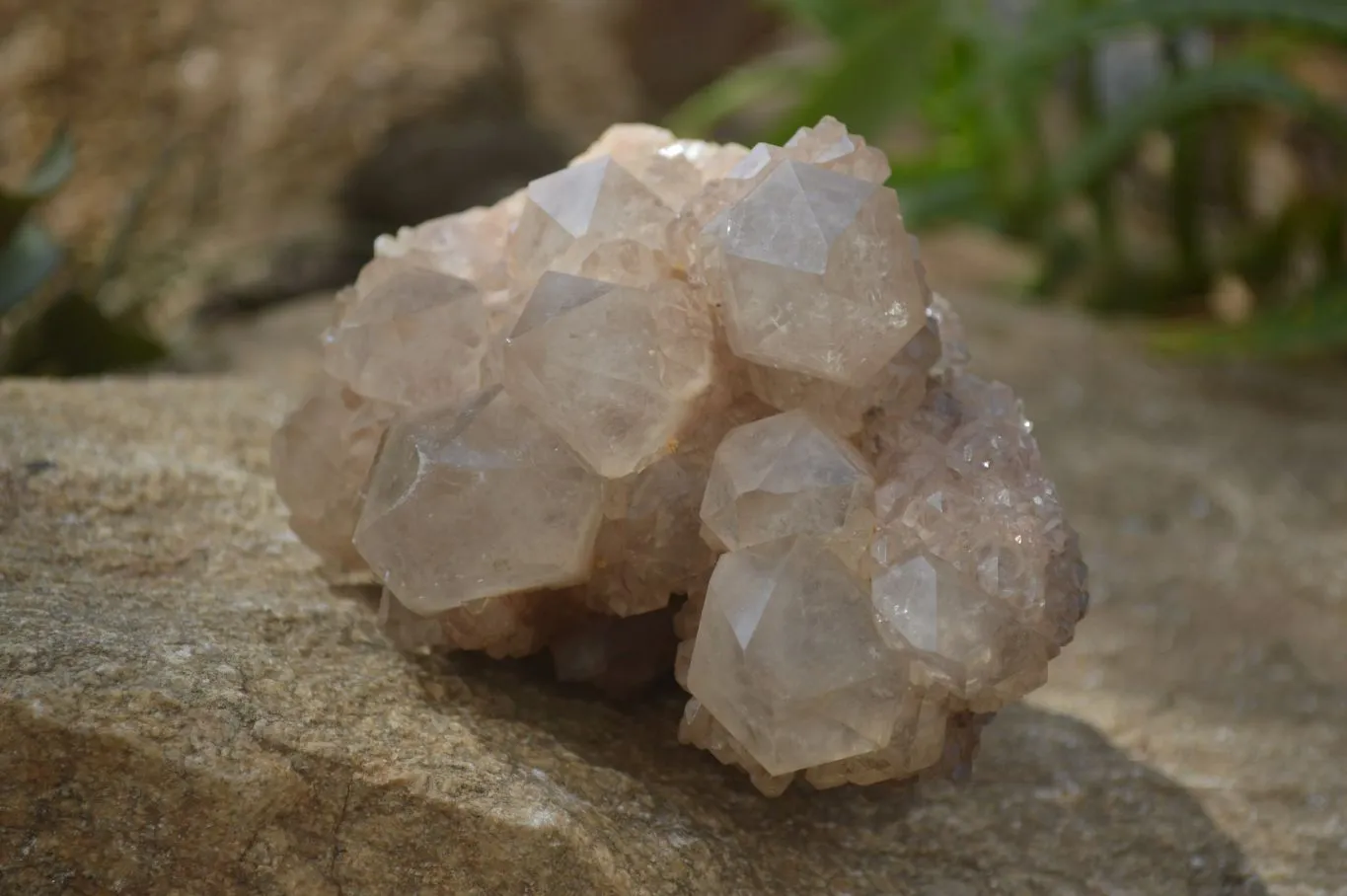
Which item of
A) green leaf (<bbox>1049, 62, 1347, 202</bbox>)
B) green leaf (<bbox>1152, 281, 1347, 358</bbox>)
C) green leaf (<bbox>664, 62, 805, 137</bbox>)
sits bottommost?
green leaf (<bbox>1152, 281, 1347, 358</bbox>)

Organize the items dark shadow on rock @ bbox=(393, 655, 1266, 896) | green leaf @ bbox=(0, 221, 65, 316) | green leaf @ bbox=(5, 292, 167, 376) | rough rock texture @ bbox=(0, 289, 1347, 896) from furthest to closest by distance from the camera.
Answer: green leaf @ bbox=(5, 292, 167, 376) → green leaf @ bbox=(0, 221, 65, 316) → dark shadow on rock @ bbox=(393, 655, 1266, 896) → rough rock texture @ bbox=(0, 289, 1347, 896)

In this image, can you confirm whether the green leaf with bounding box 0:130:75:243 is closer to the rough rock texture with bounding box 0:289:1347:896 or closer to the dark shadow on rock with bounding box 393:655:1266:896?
the rough rock texture with bounding box 0:289:1347:896

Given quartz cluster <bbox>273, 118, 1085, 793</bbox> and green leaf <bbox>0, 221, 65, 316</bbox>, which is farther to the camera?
green leaf <bbox>0, 221, 65, 316</bbox>

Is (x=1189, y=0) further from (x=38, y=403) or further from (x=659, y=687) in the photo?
(x=38, y=403)

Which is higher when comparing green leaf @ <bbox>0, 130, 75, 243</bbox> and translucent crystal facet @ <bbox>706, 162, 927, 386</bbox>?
translucent crystal facet @ <bbox>706, 162, 927, 386</bbox>

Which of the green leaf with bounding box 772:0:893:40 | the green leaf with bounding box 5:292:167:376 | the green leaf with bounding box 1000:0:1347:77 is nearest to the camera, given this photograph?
the green leaf with bounding box 5:292:167:376

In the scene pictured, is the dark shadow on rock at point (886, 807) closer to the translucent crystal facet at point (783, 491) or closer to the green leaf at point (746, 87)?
the translucent crystal facet at point (783, 491)

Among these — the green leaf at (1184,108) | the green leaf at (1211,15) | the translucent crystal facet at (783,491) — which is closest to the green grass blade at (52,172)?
the translucent crystal facet at (783,491)

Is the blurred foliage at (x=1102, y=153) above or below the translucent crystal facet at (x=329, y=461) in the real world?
below

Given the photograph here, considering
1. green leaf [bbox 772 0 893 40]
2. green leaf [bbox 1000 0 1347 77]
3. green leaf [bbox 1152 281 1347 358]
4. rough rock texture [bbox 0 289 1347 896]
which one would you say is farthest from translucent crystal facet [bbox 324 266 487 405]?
green leaf [bbox 772 0 893 40]
